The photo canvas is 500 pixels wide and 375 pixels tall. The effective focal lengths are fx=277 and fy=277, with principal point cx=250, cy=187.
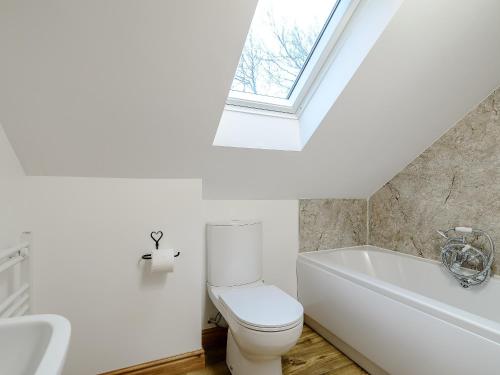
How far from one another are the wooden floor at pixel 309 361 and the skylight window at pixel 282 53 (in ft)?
5.44

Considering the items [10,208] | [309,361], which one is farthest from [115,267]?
[309,361]

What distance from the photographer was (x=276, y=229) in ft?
7.48

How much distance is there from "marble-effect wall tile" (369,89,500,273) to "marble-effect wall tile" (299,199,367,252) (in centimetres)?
18

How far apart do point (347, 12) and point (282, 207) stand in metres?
1.40

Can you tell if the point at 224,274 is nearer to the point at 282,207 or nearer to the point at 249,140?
the point at 282,207

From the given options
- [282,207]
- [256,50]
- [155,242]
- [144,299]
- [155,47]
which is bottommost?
[144,299]

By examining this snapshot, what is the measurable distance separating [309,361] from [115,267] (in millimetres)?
1360

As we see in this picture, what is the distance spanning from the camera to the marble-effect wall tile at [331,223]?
2414 mm

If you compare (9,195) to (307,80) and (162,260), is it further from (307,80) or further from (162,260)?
(307,80)

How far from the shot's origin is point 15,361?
702mm

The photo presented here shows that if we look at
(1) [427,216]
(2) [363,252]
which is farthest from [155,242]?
(1) [427,216]

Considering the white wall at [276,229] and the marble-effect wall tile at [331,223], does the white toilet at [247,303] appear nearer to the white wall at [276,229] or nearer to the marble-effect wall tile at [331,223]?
the white wall at [276,229]

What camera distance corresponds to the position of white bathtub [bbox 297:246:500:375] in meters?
1.21

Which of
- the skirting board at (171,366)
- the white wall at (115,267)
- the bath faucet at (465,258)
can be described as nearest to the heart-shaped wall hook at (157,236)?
the white wall at (115,267)
